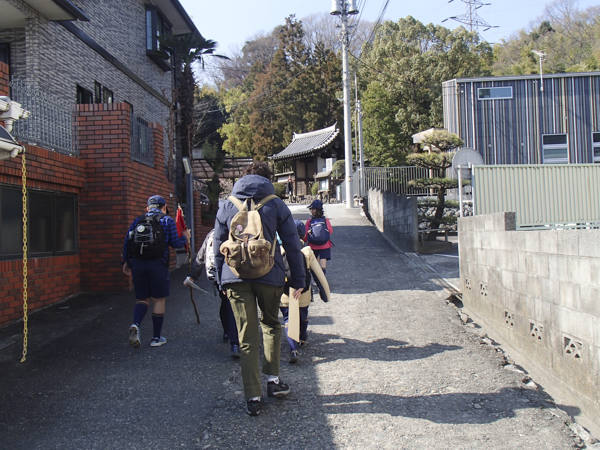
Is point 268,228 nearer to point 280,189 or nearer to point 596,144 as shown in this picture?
point 596,144

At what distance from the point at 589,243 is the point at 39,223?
7334mm

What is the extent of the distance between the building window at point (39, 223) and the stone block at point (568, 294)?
263 inches

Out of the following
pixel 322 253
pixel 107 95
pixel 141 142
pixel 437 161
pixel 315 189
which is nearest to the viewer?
pixel 322 253

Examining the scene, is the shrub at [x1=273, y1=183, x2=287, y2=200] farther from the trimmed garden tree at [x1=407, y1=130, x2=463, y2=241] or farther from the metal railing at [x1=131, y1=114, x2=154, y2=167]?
the metal railing at [x1=131, y1=114, x2=154, y2=167]

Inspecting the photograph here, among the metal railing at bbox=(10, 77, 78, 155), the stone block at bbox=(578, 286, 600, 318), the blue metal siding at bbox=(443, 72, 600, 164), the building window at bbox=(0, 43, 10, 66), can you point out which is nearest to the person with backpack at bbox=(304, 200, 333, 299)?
the metal railing at bbox=(10, 77, 78, 155)

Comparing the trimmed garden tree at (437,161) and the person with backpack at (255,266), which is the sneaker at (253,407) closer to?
the person with backpack at (255,266)

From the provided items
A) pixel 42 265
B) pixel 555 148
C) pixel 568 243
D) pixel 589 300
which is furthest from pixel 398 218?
pixel 555 148

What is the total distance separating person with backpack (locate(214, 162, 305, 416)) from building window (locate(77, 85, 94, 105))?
9586 mm

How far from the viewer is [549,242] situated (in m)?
4.62

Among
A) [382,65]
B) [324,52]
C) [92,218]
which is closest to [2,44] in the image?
[92,218]

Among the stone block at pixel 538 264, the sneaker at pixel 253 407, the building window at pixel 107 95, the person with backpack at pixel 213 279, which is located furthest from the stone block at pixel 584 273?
the building window at pixel 107 95

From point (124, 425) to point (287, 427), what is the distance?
1211 mm

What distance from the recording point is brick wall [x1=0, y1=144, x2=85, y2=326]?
7.05 meters

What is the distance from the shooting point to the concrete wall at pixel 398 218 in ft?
44.0
